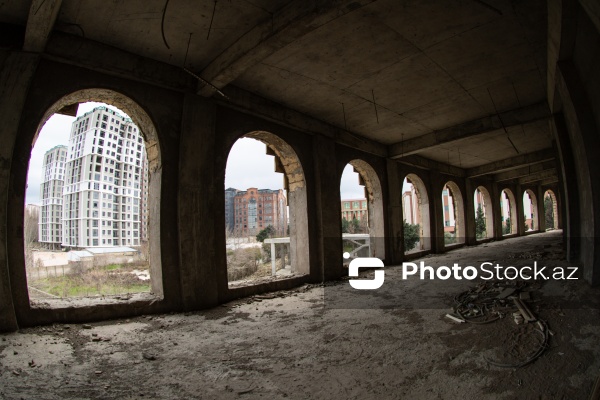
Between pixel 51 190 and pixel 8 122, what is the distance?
1637 cm

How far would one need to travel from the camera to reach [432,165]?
1390 cm

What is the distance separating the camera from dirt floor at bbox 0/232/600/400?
278cm

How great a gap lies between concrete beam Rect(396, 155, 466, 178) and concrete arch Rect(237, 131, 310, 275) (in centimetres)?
540

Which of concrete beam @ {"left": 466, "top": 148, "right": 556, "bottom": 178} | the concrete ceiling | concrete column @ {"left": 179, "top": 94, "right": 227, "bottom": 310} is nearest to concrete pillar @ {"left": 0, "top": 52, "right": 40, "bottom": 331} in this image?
the concrete ceiling

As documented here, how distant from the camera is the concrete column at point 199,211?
5.51 meters

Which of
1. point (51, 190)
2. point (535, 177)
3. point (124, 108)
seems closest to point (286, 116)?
point (124, 108)

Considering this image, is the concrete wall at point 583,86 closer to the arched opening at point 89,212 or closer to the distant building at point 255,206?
the arched opening at point 89,212

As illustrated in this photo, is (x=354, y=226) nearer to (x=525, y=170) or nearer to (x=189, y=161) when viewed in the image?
(x=525, y=170)

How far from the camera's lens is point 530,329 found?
3.79 meters

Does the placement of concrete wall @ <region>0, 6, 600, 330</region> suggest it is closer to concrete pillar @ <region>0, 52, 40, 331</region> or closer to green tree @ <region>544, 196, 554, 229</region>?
concrete pillar @ <region>0, 52, 40, 331</region>

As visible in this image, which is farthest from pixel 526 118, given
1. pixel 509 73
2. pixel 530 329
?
pixel 530 329

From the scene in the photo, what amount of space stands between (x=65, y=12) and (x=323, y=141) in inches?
233

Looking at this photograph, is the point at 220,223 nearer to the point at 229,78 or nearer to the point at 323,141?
the point at 229,78

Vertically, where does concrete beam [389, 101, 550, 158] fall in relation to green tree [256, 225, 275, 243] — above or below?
above
